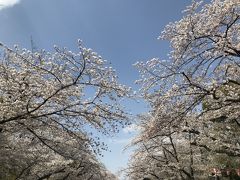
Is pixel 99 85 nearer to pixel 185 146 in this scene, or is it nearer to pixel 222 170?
pixel 222 170

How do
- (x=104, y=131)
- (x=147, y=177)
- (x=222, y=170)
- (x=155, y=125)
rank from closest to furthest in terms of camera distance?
(x=104, y=131)
(x=155, y=125)
(x=222, y=170)
(x=147, y=177)

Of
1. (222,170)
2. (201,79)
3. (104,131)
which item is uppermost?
(222,170)

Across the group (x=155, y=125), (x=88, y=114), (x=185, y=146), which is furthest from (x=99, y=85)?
(x=185, y=146)

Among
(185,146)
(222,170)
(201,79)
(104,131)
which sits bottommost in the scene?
(104,131)

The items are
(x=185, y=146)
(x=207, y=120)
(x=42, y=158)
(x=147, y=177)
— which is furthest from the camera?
(x=147, y=177)

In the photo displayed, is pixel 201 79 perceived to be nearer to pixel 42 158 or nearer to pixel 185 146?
pixel 42 158

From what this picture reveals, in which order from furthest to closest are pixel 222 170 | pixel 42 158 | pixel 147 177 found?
pixel 147 177 < pixel 222 170 < pixel 42 158

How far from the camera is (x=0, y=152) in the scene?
55.7 feet

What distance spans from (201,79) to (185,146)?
65.8 ft

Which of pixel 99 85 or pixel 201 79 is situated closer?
pixel 99 85

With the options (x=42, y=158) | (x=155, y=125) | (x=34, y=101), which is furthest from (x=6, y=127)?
(x=42, y=158)

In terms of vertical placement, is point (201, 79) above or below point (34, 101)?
above

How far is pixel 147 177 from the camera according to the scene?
38031 millimetres

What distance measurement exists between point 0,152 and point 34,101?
6386 mm
